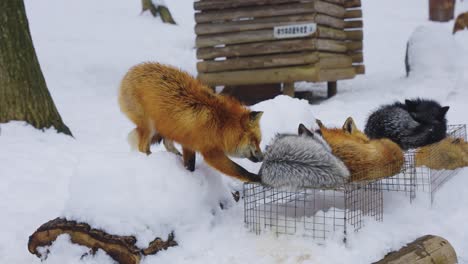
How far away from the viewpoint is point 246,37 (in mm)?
11188

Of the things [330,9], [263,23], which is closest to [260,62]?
[263,23]

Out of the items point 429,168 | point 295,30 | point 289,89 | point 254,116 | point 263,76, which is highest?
point 295,30

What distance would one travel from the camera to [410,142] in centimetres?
610

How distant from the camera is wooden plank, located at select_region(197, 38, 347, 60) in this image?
10711 mm

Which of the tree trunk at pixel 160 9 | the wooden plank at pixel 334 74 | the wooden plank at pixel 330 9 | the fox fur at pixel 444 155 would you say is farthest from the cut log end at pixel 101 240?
the tree trunk at pixel 160 9

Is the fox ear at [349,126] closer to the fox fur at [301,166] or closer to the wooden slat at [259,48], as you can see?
the fox fur at [301,166]

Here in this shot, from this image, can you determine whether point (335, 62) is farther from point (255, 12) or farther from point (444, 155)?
point (444, 155)

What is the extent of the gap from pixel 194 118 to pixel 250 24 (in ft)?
23.7

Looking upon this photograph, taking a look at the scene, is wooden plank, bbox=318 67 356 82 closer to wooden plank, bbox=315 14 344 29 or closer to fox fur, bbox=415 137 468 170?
wooden plank, bbox=315 14 344 29

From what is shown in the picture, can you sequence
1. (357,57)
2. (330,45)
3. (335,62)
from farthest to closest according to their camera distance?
1. (357,57)
2. (335,62)
3. (330,45)

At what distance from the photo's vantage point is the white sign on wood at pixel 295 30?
10.6m

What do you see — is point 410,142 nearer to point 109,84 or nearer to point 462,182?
point 462,182

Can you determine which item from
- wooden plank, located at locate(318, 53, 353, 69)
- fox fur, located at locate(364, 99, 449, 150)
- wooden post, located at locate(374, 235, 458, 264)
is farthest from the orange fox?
wooden plank, located at locate(318, 53, 353, 69)

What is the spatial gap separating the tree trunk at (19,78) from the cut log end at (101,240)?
12.9ft
